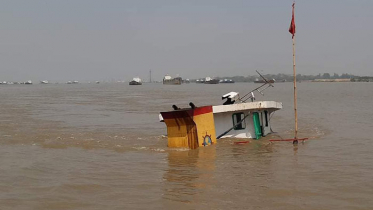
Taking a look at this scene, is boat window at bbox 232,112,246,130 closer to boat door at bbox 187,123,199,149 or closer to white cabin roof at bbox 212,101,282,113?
white cabin roof at bbox 212,101,282,113

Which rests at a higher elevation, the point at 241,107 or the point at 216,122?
the point at 241,107

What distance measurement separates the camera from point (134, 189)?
10.1 meters

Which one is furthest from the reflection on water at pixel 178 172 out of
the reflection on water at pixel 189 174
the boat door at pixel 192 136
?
the boat door at pixel 192 136

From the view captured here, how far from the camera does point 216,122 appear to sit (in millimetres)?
17344

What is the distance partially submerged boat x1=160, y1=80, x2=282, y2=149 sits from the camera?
50.5 feet

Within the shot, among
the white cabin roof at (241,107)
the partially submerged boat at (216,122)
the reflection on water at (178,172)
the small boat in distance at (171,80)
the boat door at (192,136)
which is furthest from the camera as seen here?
the small boat in distance at (171,80)

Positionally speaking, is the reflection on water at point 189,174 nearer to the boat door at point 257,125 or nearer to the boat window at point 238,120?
the boat window at point 238,120

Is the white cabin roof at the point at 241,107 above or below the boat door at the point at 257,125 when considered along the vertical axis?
above

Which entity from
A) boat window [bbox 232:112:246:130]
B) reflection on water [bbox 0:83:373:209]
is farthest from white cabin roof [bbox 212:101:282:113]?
reflection on water [bbox 0:83:373:209]

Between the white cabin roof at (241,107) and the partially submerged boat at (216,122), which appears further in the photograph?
the white cabin roof at (241,107)

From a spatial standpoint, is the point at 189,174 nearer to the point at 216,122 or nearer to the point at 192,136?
the point at 192,136

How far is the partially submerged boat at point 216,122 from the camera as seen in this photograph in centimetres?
1539

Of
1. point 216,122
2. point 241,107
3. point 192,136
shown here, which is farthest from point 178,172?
point 241,107

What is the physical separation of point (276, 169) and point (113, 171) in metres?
4.82
